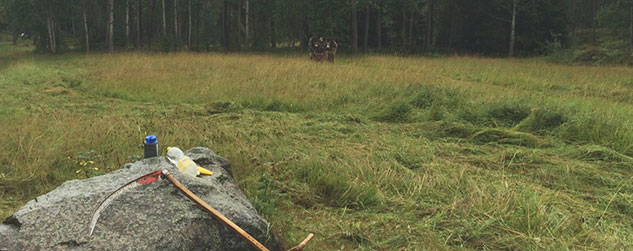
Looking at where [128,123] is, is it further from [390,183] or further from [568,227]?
[568,227]

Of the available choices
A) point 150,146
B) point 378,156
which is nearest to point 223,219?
point 150,146

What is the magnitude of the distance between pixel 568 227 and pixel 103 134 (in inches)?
191

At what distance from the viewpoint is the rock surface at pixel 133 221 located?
212 centimetres

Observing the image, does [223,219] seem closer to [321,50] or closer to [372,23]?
[321,50]

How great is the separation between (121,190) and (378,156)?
3015 mm

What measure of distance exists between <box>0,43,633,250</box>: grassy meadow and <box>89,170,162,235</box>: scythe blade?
0.91 metres

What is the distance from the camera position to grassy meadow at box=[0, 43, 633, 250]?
10.3ft

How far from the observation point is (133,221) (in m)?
2.27

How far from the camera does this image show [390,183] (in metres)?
4.01

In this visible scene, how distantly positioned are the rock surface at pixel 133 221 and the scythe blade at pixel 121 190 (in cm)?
3

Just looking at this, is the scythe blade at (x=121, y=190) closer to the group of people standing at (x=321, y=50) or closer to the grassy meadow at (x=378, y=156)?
the grassy meadow at (x=378, y=156)

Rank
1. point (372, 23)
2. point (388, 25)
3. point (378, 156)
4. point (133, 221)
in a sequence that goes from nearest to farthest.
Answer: point (133, 221)
point (378, 156)
point (388, 25)
point (372, 23)

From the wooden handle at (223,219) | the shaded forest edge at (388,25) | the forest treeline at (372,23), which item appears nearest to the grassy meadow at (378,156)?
the wooden handle at (223,219)

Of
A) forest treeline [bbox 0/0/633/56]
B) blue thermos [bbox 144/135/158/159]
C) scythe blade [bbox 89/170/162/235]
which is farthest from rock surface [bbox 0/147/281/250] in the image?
forest treeline [bbox 0/0/633/56]
